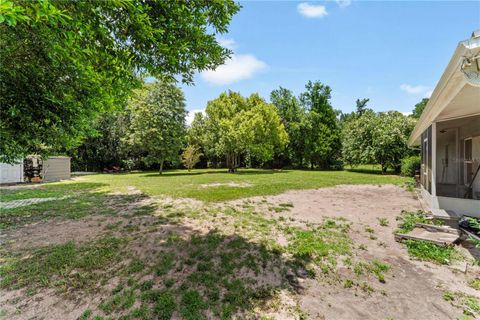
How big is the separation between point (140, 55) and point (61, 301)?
351 cm

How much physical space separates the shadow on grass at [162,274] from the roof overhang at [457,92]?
367cm

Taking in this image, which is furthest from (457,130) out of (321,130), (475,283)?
(321,130)

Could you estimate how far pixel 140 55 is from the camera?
3449 mm

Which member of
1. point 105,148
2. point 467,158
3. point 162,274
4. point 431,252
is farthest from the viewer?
point 105,148

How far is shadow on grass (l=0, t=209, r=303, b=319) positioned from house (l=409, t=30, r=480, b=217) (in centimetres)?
367

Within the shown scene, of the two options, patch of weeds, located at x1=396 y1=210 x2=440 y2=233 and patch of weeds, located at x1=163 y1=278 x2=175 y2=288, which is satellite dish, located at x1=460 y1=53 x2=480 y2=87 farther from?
patch of weeds, located at x1=163 y1=278 x2=175 y2=288

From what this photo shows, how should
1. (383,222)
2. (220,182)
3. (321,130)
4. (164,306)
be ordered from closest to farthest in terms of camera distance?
(164,306)
(383,222)
(220,182)
(321,130)

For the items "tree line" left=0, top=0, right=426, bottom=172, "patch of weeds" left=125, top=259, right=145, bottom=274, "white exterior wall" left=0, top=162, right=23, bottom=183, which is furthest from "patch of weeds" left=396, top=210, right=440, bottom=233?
"white exterior wall" left=0, top=162, right=23, bottom=183

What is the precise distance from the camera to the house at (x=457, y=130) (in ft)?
9.37

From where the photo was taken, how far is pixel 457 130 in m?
7.80

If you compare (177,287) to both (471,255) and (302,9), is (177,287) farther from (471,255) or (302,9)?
(302,9)

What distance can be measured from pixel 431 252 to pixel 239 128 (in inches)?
651

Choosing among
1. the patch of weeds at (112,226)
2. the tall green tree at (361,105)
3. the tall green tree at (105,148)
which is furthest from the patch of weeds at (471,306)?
the tall green tree at (361,105)

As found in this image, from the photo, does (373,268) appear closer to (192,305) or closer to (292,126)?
(192,305)
